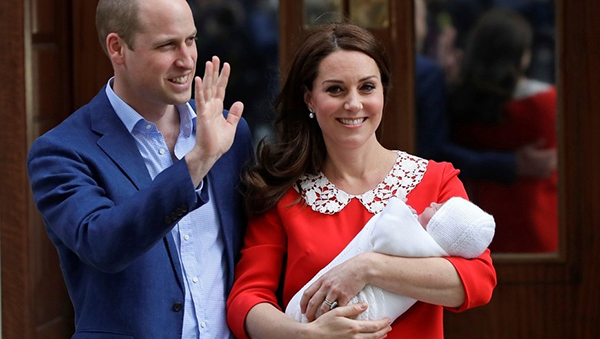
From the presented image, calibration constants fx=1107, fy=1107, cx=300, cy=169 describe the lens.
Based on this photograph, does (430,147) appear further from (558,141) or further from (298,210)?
(298,210)

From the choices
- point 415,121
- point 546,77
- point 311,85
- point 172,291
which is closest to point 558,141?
point 546,77

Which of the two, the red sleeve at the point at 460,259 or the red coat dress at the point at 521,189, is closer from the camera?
the red sleeve at the point at 460,259

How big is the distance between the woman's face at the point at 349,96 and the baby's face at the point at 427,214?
256 mm

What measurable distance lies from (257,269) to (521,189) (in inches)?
55.8

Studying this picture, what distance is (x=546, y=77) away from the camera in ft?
12.2

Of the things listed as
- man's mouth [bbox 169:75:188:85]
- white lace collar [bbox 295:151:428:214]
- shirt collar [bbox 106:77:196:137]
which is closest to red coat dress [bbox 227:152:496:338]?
white lace collar [bbox 295:151:428:214]

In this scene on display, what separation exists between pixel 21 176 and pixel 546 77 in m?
1.78

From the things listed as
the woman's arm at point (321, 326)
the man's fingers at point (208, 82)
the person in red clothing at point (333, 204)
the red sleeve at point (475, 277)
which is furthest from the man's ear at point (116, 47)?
the red sleeve at point (475, 277)

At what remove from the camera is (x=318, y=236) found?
2.69 meters

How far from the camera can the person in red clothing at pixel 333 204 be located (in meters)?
2.53

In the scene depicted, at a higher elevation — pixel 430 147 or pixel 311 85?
pixel 311 85

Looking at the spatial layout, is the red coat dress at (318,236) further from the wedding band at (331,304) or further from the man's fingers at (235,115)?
the man's fingers at (235,115)

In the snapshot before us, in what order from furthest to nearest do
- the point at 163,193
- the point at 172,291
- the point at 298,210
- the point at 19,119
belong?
the point at 19,119, the point at 298,210, the point at 172,291, the point at 163,193

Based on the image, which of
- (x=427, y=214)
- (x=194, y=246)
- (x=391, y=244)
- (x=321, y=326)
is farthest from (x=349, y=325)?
(x=194, y=246)
